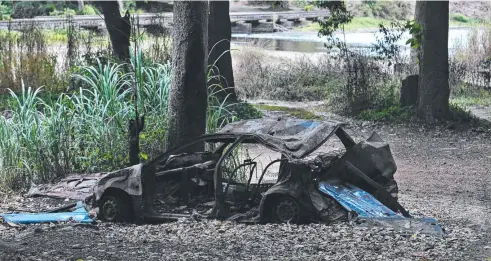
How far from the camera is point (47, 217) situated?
9938mm

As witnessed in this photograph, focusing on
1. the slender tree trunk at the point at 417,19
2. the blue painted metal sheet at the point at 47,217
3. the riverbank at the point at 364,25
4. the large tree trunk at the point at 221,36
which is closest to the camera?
the blue painted metal sheet at the point at 47,217

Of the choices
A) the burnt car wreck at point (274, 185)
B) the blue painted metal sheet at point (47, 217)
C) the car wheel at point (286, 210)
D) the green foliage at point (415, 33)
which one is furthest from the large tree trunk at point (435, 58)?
the blue painted metal sheet at point (47, 217)

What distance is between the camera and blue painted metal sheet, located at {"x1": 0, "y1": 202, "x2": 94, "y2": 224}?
979 centimetres

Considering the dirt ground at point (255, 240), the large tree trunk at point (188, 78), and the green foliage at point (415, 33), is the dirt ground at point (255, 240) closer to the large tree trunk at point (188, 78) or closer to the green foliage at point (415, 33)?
the large tree trunk at point (188, 78)

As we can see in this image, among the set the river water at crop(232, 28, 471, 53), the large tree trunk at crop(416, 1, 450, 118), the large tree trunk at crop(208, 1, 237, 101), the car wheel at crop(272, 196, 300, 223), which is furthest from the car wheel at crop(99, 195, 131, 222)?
the river water at crop(232, 28, 471, 53)

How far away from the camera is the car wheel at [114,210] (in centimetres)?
980

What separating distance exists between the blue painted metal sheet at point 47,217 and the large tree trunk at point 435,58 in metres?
10.0

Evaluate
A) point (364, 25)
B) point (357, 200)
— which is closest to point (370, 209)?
point (357, 200)

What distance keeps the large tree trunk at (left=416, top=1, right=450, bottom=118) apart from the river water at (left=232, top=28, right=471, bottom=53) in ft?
46.1

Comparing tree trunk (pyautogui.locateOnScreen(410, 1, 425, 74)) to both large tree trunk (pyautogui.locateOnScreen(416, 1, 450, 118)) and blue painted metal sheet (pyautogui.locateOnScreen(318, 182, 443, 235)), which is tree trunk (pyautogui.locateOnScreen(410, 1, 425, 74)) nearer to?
large tree trunk (pyautogui.locateOnScreen(416, 1, 450, 118))

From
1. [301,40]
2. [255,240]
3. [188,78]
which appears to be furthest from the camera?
[301,40]

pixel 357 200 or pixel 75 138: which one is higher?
pixel 75 138

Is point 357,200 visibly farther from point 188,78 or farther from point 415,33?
point 415,33

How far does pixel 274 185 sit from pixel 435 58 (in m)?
9.87
